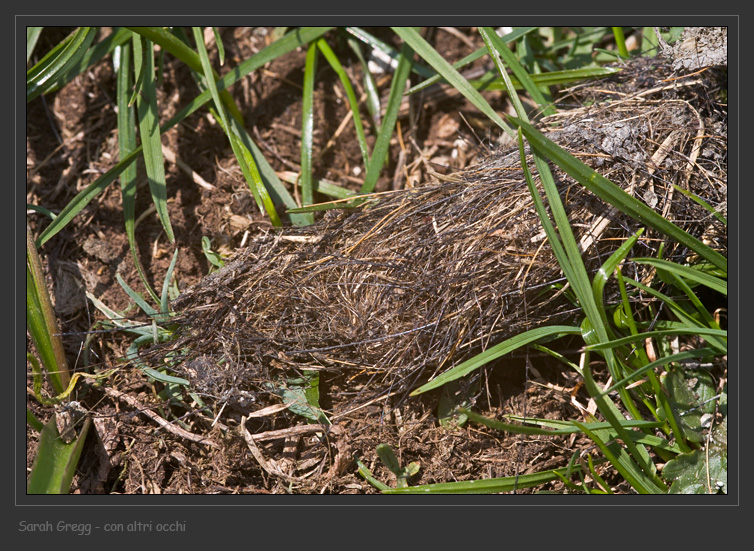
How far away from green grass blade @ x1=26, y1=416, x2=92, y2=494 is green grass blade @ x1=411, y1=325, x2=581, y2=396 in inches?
39.4

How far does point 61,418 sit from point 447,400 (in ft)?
3.95

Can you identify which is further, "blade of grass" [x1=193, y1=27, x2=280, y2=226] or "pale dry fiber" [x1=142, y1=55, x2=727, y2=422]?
"blade of grass" [x1=193, y1=27, x2=280, y2=226]

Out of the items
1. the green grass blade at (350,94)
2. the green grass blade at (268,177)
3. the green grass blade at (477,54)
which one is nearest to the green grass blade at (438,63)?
the green grass blade at (477,54)

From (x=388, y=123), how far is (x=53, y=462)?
1.57m

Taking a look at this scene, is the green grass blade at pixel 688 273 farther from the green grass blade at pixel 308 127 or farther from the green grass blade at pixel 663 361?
the green grass blade at pixel 308 127

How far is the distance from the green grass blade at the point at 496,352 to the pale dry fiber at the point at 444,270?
0.08 meters

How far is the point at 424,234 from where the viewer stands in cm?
184

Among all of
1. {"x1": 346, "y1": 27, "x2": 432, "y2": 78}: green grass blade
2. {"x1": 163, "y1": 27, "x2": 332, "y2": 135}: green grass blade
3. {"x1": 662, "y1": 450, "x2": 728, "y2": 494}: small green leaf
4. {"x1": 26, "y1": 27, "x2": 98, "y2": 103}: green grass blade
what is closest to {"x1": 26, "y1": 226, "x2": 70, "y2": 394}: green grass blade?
{"x1": 26, "y1": 27, "x2": 98, "y2": 103}: green grass blade

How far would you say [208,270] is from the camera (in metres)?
2.12

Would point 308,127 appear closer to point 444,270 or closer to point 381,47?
point 381,47

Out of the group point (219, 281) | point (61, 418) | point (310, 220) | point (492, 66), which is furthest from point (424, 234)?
point (61, 418)

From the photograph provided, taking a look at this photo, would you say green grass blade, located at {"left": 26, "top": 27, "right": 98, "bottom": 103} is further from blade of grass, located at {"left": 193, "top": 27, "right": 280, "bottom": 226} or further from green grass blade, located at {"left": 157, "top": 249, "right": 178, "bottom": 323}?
green grass blade, located at {"left": 157, "top": 249, "right": 178, "bottom": 323}

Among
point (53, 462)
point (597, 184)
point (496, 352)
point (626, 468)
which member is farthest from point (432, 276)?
point (53, 462)

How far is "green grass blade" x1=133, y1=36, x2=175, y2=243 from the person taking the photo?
6.48ft
